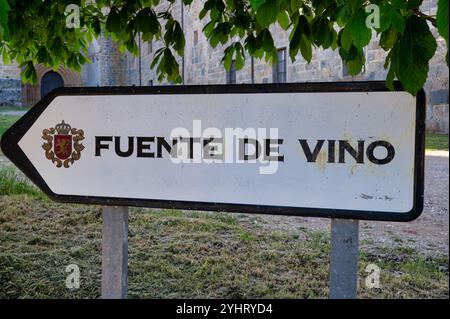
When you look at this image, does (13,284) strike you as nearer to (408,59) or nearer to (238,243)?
(238,243)

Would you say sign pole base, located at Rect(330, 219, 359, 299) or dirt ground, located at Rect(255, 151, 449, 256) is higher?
sign pole base, located at Rect(330, 219, 359, 299)

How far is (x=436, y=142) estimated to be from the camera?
8.32 meters

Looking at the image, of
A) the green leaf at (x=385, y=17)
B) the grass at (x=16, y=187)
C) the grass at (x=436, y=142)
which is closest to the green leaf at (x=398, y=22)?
the green leaf at (x=385, y=17)

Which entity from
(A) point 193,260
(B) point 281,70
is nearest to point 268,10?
(A) point 193,260

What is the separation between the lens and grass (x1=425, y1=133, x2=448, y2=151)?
7868 mm

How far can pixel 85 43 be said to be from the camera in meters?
3.51

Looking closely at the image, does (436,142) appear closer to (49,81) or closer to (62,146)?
(62,146)

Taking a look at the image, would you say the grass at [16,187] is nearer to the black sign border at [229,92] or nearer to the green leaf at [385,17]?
the black sign border at [229,92]

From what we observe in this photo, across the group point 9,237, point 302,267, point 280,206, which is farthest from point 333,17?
point 9,237

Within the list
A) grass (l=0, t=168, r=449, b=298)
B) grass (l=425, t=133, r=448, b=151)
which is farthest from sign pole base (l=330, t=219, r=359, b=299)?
grass (l=425, t=133, r=448, b=151)

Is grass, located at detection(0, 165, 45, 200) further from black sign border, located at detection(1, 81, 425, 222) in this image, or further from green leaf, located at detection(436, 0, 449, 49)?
green leaf, located at detection(436, 0, 449, 49)

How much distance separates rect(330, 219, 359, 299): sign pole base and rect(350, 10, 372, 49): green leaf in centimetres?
52

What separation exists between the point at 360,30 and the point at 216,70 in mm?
14632

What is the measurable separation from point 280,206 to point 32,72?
218cm
